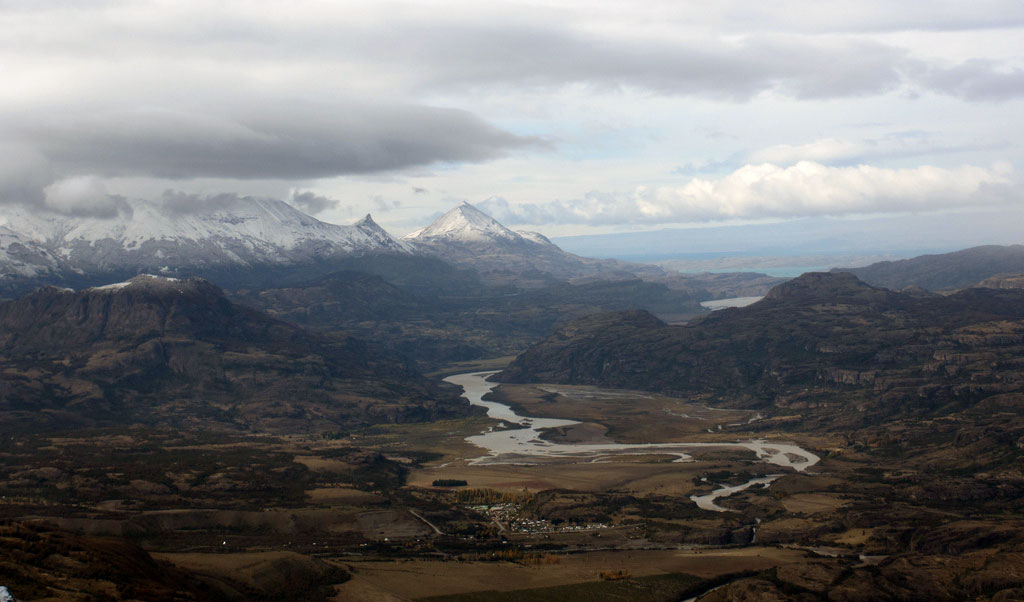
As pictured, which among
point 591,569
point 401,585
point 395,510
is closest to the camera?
point 401,585

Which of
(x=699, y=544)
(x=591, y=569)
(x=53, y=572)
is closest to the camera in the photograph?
(x=53, y=572)

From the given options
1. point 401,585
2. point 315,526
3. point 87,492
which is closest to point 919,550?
point 401,585

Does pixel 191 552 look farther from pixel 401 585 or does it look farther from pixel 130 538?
pixel 401 585

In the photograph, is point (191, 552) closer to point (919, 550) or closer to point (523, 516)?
point (523, 516)

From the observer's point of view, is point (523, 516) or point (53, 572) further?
point (523, 516)

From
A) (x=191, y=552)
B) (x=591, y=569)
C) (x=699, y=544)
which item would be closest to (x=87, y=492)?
(x=191, y=552)

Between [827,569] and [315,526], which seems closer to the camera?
[827,569]

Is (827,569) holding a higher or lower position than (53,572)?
lower

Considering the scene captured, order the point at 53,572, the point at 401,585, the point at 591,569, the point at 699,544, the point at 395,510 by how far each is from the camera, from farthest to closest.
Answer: the point at 395,510, the point at 699,544, the point at 591,569, the point at 401,585, the point at 53,572

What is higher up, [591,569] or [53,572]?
[53,572]
